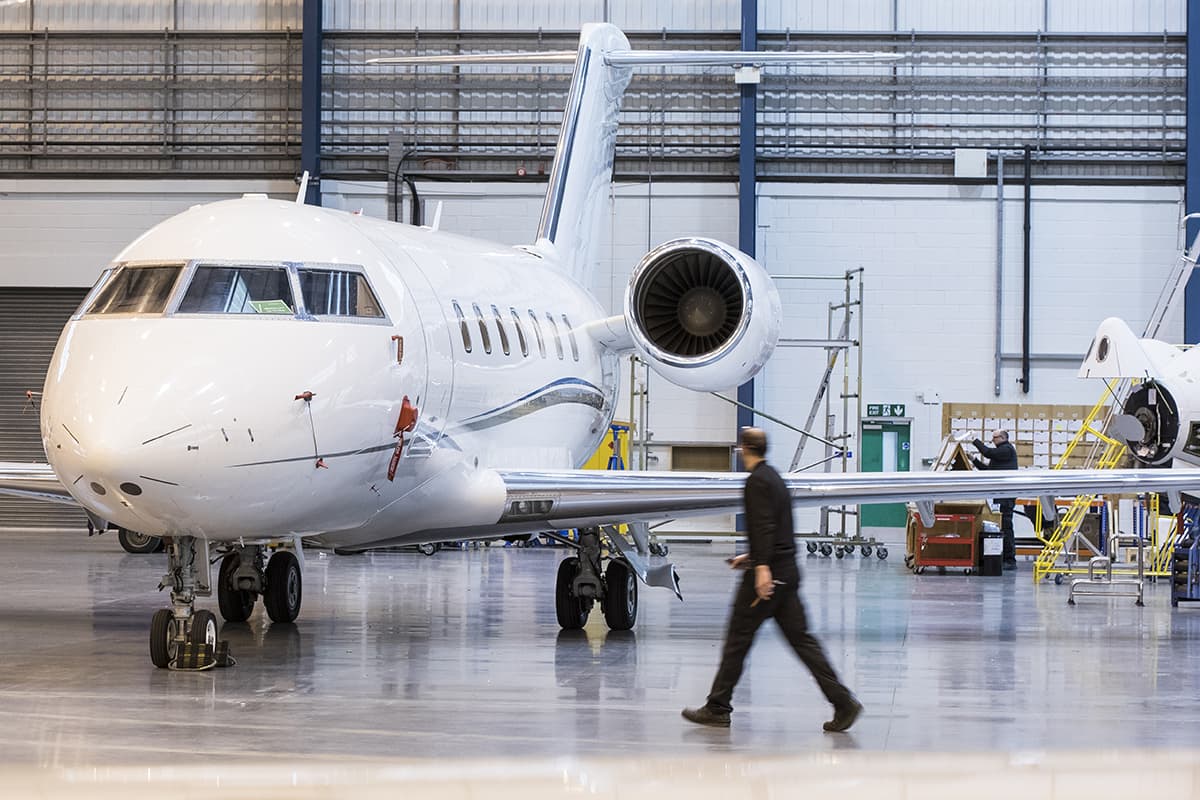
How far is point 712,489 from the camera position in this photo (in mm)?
10891

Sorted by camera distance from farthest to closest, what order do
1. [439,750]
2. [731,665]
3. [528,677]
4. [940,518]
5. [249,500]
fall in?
[940,518], [528,677], [249,500], [731,665], [439,750]

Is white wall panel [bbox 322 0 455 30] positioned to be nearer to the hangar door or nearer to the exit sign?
the hangar door

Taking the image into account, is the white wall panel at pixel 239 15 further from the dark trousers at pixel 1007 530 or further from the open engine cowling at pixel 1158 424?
the open engine cowling at pixel 1158 424

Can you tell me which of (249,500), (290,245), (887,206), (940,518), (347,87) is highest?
(347,87)

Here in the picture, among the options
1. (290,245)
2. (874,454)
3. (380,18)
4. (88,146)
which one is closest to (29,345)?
(88,146)

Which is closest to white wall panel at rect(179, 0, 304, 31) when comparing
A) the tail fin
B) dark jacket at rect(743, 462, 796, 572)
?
the tail fin

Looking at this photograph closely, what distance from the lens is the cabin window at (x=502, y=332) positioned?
38.1 ft

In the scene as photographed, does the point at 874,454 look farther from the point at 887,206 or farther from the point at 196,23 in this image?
the point at 196,23

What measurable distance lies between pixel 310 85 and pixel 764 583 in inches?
800

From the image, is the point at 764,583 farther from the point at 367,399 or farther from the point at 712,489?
the point at 712,489

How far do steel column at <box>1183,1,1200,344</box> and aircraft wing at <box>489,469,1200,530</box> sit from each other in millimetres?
14093

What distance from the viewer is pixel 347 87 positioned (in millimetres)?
26594

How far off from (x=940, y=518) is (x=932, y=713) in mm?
12313

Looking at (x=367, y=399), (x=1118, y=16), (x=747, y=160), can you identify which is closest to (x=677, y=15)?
(x=747, y=160)
